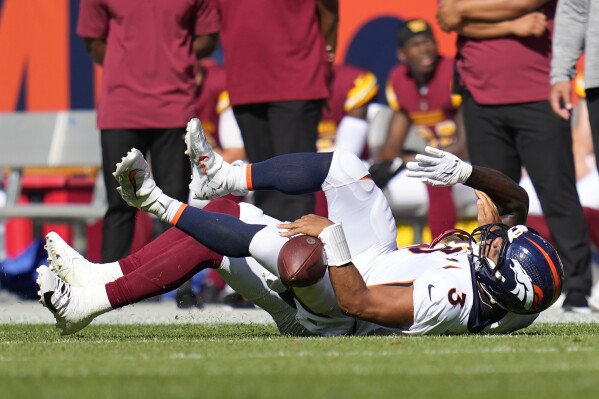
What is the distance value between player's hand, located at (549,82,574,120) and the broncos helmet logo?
1.77 meters

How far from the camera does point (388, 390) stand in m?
3.29

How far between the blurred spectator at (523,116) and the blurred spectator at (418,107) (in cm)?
204

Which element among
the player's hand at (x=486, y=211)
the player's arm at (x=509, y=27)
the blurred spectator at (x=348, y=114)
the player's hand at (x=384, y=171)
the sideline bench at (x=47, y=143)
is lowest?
the sideline bench at (x=47, y=143)

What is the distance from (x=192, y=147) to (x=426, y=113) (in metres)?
4.58

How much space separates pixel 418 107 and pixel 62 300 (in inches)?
211

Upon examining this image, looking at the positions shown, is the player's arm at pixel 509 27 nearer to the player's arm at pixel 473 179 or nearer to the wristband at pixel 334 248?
the player's arm at pixel 473 179

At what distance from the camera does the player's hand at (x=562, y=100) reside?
249 inches

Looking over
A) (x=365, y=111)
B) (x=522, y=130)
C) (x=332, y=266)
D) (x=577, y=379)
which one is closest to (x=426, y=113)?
(x=365, y=111)

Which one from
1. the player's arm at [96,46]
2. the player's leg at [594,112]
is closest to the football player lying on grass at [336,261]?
the player's leg at [594,112]

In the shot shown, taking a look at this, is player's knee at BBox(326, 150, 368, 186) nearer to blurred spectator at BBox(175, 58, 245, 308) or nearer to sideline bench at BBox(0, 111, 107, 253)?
blurred spectator at BBox(175, 58, 245, 308)

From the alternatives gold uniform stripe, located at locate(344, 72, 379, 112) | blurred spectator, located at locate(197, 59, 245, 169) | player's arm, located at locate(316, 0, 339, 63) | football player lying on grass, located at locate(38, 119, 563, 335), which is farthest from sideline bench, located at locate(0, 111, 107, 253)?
football player lying on grass, located at locate(38, 119, 563, 335)

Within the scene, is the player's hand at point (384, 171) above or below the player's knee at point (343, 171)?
below

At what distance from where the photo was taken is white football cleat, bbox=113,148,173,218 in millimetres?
4977

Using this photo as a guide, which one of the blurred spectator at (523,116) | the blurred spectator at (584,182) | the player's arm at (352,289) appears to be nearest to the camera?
the player's arm at (352,289)
